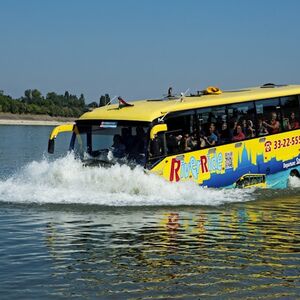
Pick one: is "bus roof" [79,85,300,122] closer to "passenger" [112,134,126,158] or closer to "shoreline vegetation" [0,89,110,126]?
"passenger" [112,134,126,158]

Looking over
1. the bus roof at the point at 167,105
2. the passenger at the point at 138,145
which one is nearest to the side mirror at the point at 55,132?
the bus roof at the point at 167,105

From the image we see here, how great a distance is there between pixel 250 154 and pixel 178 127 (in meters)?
2.53

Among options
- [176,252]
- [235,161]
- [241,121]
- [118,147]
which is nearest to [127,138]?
[118,147]

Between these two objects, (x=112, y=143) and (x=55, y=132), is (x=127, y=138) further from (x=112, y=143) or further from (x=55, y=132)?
(x=55, y=132)

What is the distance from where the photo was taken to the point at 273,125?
19719 mm

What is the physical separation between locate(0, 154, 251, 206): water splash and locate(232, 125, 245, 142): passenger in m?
1.94

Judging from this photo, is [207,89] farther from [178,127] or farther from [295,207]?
[295,207]

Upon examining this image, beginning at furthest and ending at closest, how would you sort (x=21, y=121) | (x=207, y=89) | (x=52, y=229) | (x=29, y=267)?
1. (x=21, y=121)
2. (x=207, y=89)
3. (x=52, y=229)
4. (x=29, y=267)

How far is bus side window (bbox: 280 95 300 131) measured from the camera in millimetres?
20125

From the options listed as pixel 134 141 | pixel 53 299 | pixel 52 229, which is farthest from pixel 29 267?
pixel 134 141

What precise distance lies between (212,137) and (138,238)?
6.67 m

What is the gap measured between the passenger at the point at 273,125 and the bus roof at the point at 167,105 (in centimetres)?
60

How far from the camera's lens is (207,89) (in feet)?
66.5

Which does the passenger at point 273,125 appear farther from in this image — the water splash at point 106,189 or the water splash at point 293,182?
the water splash at point 106,189
